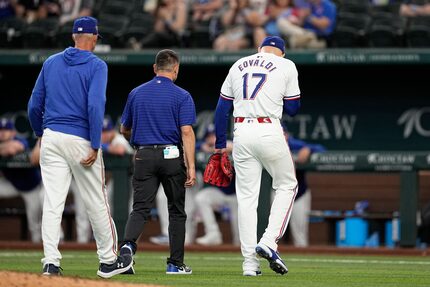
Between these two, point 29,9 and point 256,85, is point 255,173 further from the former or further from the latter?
point 29,9

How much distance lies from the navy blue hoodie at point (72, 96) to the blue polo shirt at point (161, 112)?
65 cm

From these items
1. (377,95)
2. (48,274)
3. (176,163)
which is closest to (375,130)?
(377,95)

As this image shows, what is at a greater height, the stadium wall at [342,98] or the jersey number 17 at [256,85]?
the jersey number 17 at [256,85]

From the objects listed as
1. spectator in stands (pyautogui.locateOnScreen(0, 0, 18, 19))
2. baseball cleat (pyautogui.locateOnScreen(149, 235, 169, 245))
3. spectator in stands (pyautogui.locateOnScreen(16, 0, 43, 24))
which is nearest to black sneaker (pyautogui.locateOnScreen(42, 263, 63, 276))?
baseball cleat (pyautogui.locateOnScreen(149, 235, 169, 245))

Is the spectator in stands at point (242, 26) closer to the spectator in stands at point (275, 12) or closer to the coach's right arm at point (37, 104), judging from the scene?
the spectator in stands at point (275, 12)

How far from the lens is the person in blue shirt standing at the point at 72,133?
7930mm

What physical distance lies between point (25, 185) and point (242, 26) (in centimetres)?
358

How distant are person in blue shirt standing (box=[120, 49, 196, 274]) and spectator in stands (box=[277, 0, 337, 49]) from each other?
6441mm

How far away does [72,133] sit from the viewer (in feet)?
26.1

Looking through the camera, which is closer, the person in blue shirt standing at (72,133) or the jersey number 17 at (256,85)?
the person in blue shirt standing at (72,133)

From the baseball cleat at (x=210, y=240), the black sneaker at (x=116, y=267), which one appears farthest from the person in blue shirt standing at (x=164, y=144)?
the baseball cleat at (x=210, y=240)

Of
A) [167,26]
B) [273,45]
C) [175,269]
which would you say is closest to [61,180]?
[175,269]

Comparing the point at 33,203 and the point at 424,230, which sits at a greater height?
the point at 424,230

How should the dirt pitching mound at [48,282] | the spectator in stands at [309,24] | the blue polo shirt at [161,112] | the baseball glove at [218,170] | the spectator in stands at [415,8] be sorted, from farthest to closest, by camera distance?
the spectator in stands at [415,8] → the spectator in stands at [309,24] → the baseball glove at [218,170] → the blue polo shirt at [161,112] → the dirt pitching mound at [48,282]
